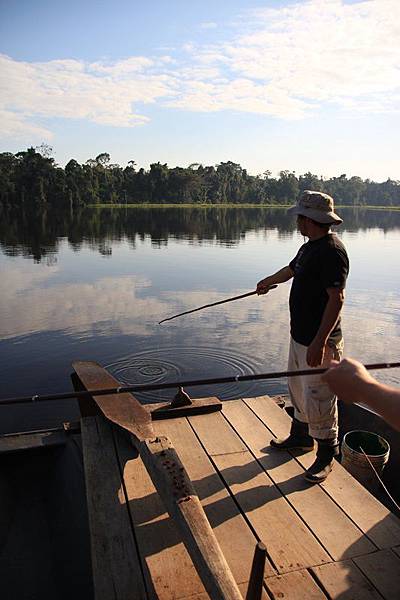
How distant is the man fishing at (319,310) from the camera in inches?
134

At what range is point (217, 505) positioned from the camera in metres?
3.23

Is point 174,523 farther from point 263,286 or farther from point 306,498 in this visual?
point 263,286

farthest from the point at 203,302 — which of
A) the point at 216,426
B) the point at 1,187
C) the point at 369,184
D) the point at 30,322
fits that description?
the point at 369,184

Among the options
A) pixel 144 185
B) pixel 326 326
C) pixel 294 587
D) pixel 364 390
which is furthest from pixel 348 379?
pixel 144 185

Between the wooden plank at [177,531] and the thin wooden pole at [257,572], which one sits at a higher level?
the thin wooden pole at [257,572]

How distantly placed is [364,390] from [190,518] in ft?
4.32

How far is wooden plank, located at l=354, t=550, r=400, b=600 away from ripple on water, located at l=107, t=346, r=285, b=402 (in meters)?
4.87

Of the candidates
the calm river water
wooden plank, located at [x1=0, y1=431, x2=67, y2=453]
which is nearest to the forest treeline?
the calm river water

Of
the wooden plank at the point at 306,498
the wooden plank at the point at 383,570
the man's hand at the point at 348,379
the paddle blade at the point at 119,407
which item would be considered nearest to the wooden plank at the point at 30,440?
the paddle blade at the point at 119,407

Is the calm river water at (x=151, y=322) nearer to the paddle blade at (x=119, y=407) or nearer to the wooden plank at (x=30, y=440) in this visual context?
the wooden plank at (x=30, y=440)

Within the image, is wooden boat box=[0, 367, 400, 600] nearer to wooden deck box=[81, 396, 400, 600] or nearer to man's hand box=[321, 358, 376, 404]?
wooden deck box=[81, 396, 400, 600]

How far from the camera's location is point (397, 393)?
4.91 feet

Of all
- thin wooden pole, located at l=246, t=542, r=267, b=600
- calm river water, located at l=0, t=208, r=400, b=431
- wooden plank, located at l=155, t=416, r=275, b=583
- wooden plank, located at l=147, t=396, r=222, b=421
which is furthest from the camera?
calm river water, located at l=0, t=208, r=400, b=431

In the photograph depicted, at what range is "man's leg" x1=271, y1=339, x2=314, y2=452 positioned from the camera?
3871 mm
